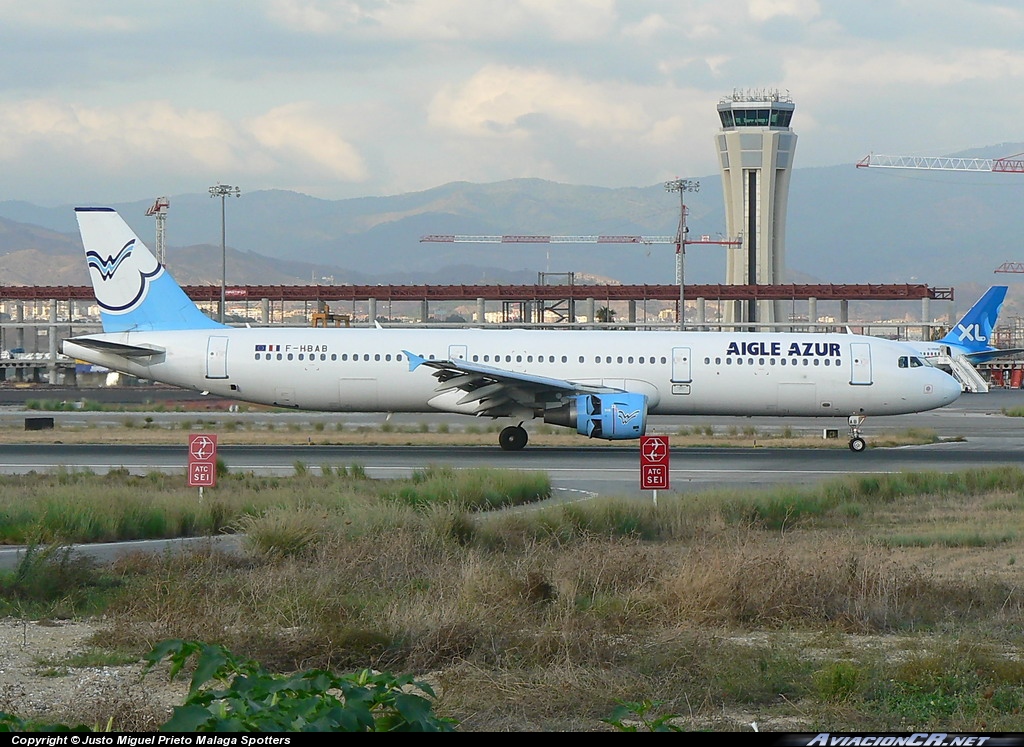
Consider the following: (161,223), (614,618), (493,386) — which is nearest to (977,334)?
(493,386)

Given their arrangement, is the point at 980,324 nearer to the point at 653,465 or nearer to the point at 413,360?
the point at 413,360

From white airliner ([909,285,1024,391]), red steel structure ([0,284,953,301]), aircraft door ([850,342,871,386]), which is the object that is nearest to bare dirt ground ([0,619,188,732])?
aircraft door ([850,342,871,386])

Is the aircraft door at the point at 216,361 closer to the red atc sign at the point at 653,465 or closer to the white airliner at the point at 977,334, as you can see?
the red atc sign at the point at 653,465

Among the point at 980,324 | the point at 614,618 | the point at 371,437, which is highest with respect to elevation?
the point at 980,324

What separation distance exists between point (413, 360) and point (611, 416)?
511 centimetres

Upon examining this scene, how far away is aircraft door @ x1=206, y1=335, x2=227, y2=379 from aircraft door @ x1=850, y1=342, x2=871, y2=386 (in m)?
16.5

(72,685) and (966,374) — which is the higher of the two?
(966,374)

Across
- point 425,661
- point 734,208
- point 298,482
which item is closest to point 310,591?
point 425,661

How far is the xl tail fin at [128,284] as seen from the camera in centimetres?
3269

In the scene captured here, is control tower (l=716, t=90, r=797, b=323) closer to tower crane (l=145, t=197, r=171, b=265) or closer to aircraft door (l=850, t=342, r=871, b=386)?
tower crane (l=145, t=197, r=171, b=265)

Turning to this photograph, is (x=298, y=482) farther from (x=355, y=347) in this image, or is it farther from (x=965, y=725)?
(x=965, y=725)

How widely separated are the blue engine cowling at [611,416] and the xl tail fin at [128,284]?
10.7 metres

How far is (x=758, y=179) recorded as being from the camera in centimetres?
13562

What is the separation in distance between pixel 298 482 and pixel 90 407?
31.8 m
